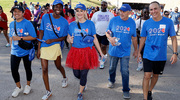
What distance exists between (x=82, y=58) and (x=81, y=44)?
29cm

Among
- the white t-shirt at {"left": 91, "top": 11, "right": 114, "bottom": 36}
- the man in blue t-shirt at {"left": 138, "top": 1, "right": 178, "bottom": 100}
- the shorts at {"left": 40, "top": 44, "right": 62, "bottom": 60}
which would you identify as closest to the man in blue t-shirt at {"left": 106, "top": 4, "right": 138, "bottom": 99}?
the man in blue t-shirt at {"left": 138, "top": 1, "right": 178, "bottom": 100}

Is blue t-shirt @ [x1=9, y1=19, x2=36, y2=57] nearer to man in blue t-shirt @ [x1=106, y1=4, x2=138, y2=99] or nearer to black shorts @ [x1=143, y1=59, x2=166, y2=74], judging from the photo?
man in blue t-shirt @ [x1=106, y1=4, x2=138, y2=99]

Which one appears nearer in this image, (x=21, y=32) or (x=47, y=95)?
(x=21, y=32)

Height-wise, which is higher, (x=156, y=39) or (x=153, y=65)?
(x=156, y=39)

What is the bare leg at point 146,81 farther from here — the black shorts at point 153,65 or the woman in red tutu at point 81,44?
the woman in red tutu at point 81,44

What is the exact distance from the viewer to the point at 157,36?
3488 millimetres

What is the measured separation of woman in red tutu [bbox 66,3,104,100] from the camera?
3662 millimetres

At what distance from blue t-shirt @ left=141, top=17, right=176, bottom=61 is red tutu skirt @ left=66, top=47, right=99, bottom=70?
3.64 ft

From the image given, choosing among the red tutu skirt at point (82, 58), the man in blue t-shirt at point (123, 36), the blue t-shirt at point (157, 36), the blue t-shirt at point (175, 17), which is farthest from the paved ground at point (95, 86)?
the blue t-shirt at point (175, 17)

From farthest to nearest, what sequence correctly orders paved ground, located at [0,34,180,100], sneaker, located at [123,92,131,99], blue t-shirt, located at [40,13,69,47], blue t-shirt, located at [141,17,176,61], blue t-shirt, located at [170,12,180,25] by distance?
1. blue t-shirt, located at [170,12,180,25]
2. paved ground, located at [0,34,180,100]
3. sneaker, located at [123,92,131,99]
4. blue t-shirt, located at [40,13,69,47]
5. blue t-shirt, located at [141,17,176,61]

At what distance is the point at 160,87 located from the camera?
4703 millimetres

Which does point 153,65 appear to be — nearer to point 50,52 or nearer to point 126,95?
point 126,95

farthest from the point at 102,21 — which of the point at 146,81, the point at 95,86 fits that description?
the point at 146,81

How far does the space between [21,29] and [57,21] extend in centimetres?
78
